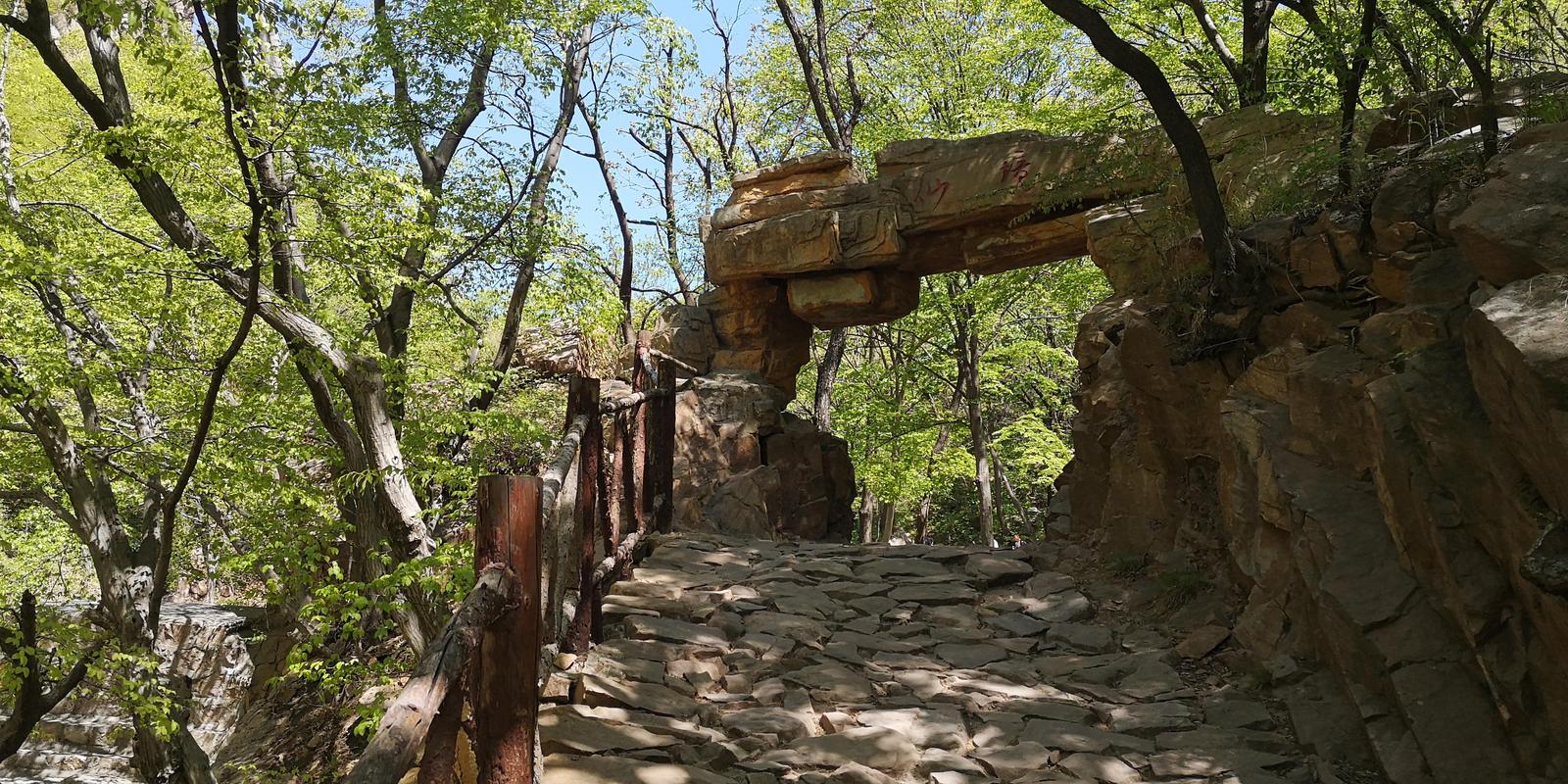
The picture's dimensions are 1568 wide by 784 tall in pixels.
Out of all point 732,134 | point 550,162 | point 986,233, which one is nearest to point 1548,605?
point 986,233

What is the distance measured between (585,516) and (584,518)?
1 cm

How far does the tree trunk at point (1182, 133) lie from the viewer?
534 cm

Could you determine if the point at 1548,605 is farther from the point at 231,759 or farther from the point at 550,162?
the point at 231,759

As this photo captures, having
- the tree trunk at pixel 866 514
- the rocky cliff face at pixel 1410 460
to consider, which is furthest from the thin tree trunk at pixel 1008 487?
the rocky cliff face at pixel 1410 460

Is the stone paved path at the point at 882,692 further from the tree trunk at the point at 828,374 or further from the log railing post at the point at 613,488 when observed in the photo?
the tree trunk at the point at 828,374

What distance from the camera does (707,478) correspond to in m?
11.1

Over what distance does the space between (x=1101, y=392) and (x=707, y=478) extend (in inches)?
204

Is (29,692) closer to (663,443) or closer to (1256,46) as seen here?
(663,443)

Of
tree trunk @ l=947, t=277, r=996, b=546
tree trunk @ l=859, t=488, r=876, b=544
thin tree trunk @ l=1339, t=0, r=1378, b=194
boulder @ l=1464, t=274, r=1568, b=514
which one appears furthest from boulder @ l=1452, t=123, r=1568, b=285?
tree trunk @ l=859, t=488, r=876, b=544

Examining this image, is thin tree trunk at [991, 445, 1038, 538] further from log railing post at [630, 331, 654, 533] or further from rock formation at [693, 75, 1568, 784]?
log railing post at [630, 331, 654, 533]

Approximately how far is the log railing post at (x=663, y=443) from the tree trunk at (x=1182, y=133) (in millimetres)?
3437

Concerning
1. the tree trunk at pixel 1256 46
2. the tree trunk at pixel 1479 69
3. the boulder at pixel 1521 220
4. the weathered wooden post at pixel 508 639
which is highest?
the tree trunk at pixel 1256 46

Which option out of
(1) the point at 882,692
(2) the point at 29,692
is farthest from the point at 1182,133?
(2) the point at 29,692

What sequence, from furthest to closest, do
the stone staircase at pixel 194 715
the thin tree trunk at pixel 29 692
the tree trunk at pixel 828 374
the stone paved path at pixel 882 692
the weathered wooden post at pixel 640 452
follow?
the tree trunk at pixel 828 374 → the stone staircase at pixel 194 715 → the thin tree trunk at pixel 29 692 → the weathered wooden post at pixel 640 452 → the stone paved path at pixel 882 692
